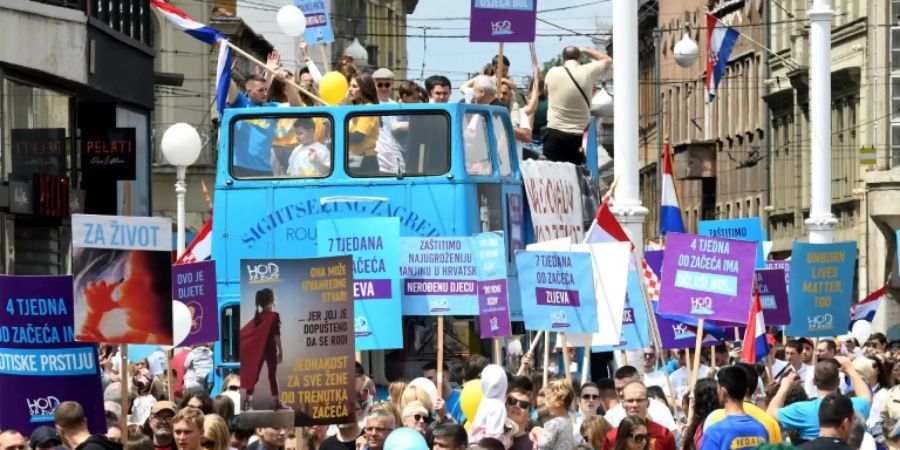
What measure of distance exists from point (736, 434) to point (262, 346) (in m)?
2.65

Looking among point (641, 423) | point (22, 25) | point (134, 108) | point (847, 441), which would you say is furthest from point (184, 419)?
point (134, 108)

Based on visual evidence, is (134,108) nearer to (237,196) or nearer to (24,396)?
(237,196)

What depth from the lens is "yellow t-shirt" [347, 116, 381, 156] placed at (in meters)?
21.5

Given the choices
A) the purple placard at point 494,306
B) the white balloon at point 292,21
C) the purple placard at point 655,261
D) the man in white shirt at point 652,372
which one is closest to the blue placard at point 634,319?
the purple placard at point 494,306

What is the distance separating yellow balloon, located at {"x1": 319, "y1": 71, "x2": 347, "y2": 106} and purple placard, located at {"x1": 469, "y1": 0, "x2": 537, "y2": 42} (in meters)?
2.05

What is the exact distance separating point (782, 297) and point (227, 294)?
5555 millimetres

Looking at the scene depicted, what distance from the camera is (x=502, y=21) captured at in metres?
23.7

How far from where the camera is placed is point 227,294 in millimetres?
21047

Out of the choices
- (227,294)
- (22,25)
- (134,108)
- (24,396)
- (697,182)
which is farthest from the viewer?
(697,182)

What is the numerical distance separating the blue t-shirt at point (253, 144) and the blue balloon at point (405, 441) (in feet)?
32.1

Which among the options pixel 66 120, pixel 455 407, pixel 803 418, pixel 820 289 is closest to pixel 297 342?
pixel 803 418

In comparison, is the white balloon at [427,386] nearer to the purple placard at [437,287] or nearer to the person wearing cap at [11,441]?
the person wearing cap at [11,441]

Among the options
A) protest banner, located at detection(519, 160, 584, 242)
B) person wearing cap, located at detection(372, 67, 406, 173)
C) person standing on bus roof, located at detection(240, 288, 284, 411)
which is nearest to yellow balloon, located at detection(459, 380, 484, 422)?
person standing on bus roof, located at detection(240, 288, 284, 411)

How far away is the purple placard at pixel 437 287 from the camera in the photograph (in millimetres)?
19453
